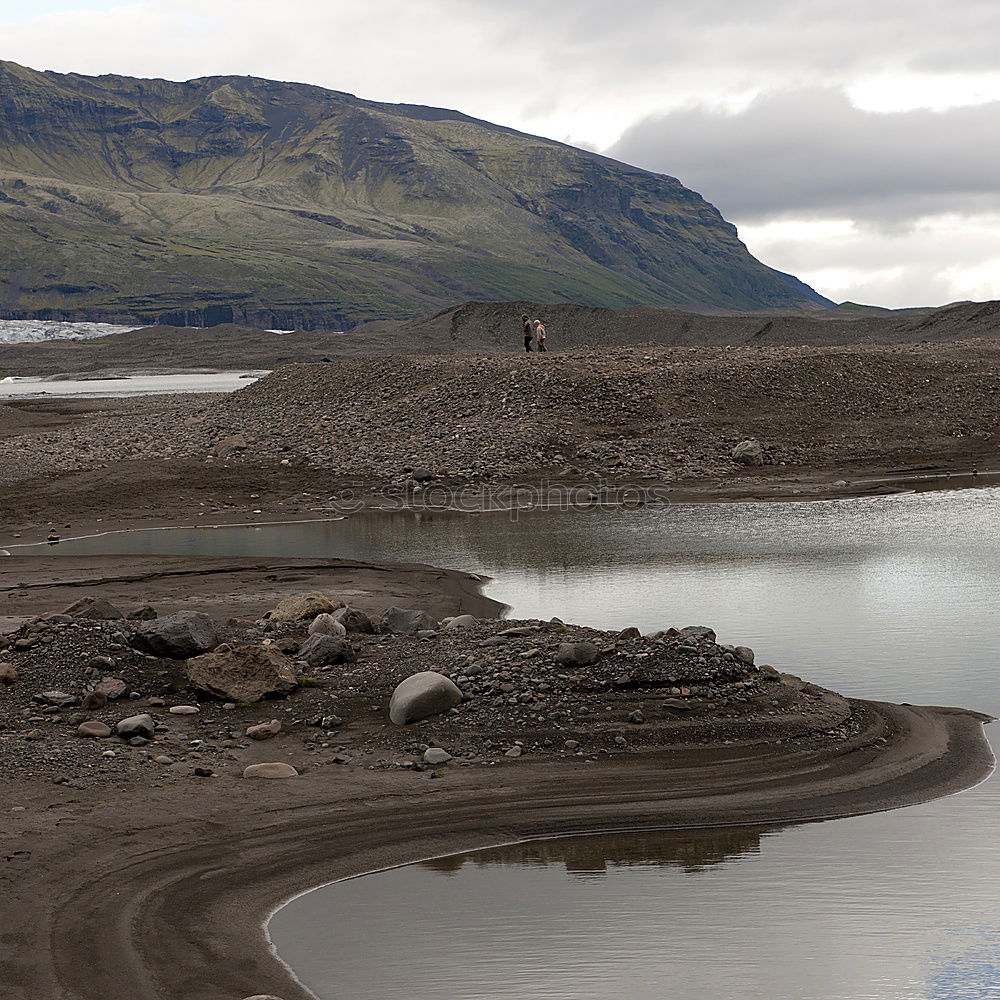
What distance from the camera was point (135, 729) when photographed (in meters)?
12.7

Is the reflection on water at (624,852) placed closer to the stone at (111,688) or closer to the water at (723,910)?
the water at (723,910)

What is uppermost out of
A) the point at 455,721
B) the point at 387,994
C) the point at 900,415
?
the point at 900,415

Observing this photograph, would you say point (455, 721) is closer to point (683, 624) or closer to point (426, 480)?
point (683, 624)

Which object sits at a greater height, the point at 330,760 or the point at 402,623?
the point at 402,623

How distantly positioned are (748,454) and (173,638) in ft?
82.5

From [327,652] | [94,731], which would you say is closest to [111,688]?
[94,731]

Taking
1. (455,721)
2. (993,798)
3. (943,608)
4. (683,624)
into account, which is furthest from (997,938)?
(943,608)

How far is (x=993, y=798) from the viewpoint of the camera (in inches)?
457

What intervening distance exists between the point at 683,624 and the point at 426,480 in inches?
715

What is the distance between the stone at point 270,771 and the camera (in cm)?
1187

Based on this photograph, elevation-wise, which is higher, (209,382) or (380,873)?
(209,382)

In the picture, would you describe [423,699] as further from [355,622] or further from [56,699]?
[56,699]

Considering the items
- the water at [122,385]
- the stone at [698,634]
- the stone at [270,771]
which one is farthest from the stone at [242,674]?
the water at [122,385]

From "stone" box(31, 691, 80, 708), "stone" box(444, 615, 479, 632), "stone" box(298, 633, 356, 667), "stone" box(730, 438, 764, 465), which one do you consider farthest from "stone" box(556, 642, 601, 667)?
"stone" box(730, 438, 764, 465)
